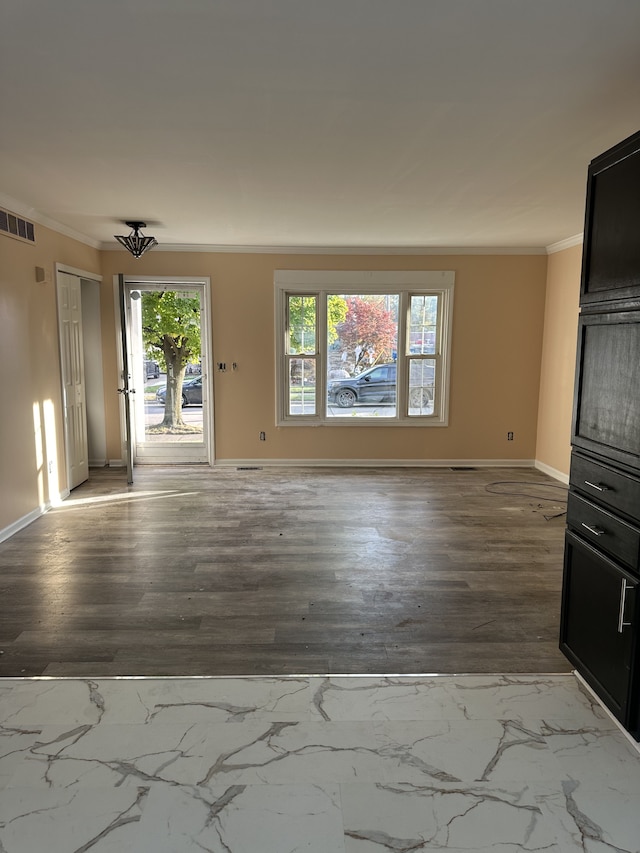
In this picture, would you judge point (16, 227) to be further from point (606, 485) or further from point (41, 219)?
point (606, 485)

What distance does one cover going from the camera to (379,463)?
666 centimetres

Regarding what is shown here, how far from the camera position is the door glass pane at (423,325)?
255 inches

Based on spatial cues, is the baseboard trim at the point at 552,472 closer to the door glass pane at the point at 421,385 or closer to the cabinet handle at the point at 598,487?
the door glass pane at the point at 421,385

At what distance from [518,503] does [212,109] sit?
4146 mm

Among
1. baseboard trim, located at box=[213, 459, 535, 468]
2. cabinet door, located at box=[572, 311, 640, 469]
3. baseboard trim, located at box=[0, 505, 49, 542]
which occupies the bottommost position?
baseboard trim, located at box=[0, 505, 49, 542]

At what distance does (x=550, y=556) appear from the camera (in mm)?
3896

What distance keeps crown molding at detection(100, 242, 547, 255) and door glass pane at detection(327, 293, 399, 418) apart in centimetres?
50

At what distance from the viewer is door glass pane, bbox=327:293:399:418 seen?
21.2 ft

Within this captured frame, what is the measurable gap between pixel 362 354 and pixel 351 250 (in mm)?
1177

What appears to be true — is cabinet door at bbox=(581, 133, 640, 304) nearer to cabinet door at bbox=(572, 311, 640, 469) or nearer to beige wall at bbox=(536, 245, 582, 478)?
cabinet door at bbox=(572, 311, 640, 469)

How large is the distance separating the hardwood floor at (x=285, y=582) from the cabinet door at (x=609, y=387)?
112 centimetres

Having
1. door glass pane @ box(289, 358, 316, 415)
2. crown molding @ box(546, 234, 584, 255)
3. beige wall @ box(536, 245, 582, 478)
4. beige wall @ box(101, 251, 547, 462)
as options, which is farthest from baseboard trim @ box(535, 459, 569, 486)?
door glass pane @ box(289, 358, 316, 415)

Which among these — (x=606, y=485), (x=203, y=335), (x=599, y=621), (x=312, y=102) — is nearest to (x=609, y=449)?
(x=606, y=485)

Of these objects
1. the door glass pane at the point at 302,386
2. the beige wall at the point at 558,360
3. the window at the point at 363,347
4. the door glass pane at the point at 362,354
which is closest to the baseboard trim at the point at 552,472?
the beige wall at the point at 558,360
